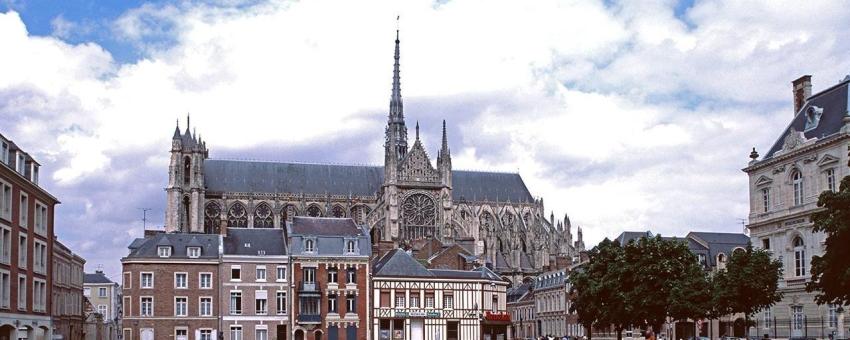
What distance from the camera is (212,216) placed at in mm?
119750

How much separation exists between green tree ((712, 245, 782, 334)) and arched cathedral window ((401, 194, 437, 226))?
237 feet

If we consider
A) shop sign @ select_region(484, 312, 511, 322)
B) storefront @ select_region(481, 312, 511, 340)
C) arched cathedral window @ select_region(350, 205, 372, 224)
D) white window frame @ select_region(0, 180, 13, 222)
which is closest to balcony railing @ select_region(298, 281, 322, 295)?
storefront @ select_region(481, 312, 511, 340)

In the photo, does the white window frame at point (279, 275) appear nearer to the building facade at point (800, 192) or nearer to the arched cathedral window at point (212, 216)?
the building facade at point (800, 192)

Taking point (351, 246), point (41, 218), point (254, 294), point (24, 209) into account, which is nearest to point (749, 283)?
point (24, 209)

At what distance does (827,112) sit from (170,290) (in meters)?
38.9

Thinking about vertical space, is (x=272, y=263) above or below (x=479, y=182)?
below

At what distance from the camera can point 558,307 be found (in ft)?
272

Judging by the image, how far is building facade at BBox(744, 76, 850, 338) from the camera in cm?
4562

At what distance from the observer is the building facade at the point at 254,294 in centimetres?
6594

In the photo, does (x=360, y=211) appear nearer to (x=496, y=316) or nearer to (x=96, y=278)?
(x=96, y=278)

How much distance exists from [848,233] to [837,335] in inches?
551

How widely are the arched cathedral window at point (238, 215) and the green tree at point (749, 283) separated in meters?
81.1

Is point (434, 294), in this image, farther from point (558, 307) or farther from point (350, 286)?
point (558, 307)

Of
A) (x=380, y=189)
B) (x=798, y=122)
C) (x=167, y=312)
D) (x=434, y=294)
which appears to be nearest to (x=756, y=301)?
(x=798, y=122)
